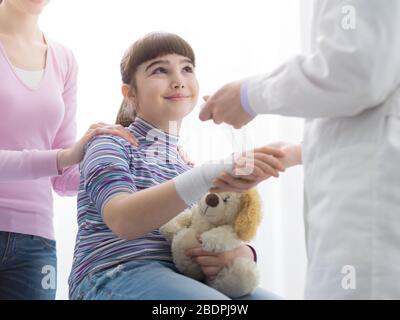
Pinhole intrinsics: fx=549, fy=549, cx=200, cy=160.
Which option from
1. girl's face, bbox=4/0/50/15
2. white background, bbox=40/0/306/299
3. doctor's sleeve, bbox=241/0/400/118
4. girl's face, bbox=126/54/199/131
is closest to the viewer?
→ doctor's sleeve, bbox=241/0/400/118

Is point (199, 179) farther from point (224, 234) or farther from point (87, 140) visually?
point (87, 140)

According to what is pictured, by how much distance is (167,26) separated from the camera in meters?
1.71

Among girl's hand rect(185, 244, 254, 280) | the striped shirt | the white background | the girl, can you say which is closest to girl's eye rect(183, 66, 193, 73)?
the girl

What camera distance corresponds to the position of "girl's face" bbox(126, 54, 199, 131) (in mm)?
1172

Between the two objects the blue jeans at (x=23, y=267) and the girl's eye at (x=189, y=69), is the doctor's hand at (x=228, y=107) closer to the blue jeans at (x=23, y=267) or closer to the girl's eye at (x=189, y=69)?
the girl's eye at (x=189, y=69)

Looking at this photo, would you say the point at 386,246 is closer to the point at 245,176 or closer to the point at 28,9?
the point at 245,176

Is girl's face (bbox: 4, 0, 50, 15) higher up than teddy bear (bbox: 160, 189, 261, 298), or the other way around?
girl's face (bbox: 4, 0, 50, 15)

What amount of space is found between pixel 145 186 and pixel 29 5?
55 cm

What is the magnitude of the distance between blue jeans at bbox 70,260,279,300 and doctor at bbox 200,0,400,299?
207 mm

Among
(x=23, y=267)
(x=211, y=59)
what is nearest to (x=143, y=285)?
(x=23, y=267)

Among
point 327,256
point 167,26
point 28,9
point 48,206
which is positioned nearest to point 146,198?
point 327,256

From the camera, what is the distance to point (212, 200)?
1044 mm

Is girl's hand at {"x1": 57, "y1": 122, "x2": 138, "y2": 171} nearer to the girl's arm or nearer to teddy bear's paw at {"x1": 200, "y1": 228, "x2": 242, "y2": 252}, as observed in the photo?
the girl's arm

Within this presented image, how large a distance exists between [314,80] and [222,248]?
0.40 m
